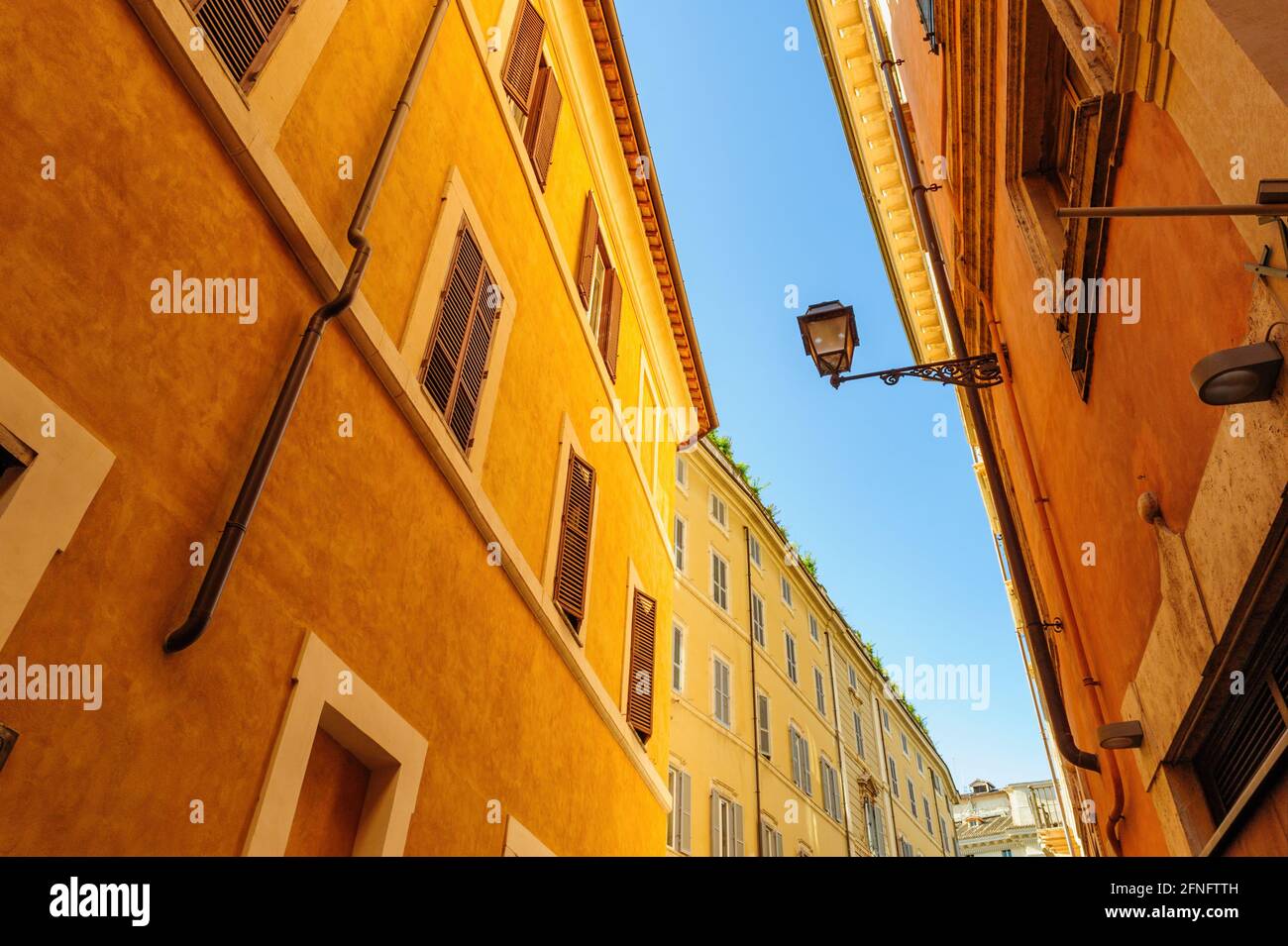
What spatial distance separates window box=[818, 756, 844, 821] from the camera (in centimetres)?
2580

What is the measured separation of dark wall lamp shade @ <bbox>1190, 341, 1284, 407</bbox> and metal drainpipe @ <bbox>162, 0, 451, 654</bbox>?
3655 mm

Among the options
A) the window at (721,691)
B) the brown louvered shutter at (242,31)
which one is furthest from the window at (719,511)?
the brown louvered shutter at (242,31)

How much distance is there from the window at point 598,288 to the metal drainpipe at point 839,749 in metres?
18.3

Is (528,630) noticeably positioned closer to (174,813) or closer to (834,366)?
(834,366)

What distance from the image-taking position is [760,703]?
2270 cm

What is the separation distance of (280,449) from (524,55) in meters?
6.11

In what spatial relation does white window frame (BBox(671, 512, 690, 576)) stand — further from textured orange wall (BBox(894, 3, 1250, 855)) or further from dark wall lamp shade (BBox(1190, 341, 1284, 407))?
dark wall lamp shade (BBox(1190, 341, 1284, 407))

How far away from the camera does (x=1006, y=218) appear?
775cm

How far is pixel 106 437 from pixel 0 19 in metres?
1.49

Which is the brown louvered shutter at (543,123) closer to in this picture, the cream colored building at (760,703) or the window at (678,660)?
the cream colored building at (760,703)

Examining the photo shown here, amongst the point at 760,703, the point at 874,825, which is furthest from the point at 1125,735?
the point at 874,825

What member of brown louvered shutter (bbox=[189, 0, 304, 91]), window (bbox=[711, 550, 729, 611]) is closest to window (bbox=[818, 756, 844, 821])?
window (bbox=[711, 550, 729, 611])
